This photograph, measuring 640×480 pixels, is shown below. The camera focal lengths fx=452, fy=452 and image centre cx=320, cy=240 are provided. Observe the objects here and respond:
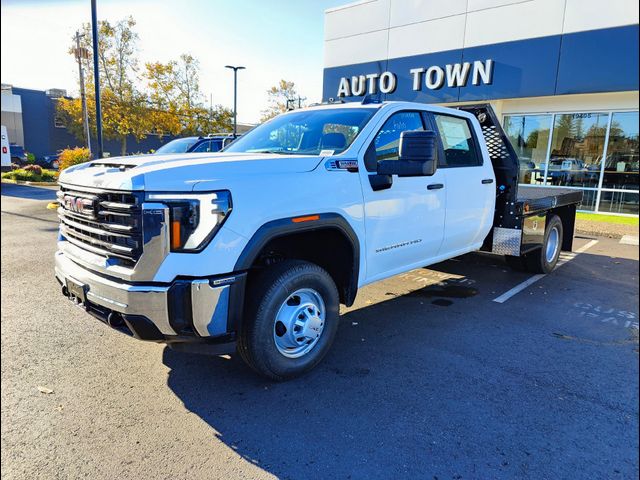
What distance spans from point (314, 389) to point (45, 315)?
3.06 meters

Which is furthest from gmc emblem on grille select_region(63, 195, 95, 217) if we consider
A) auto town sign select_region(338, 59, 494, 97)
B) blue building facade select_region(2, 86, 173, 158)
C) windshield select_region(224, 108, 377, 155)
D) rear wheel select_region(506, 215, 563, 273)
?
blue building facade select_region(2, 86, 173, 158)

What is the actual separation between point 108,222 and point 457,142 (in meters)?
3.72

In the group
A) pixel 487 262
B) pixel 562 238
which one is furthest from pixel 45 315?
pixel 562 238

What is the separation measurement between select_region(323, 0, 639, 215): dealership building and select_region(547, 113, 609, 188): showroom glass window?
28 mm

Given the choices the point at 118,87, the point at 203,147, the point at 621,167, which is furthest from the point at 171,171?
the point at 118,87

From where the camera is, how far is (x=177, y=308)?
267 centimetres

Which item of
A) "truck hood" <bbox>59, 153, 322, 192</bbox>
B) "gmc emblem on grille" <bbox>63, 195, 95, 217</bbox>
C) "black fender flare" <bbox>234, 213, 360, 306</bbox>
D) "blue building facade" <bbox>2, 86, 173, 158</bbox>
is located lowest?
"black fender flare" <bbox>234, 213, 360, 306</bbox>

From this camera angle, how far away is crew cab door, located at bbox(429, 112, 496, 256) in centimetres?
472

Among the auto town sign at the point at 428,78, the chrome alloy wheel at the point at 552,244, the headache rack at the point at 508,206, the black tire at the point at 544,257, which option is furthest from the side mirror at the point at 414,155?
the auto town sign at the point at 428,78

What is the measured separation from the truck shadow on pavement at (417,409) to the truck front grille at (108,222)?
44.7 inches

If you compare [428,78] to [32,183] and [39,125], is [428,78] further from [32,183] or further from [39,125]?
[39,125]

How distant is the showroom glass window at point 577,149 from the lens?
1323cm

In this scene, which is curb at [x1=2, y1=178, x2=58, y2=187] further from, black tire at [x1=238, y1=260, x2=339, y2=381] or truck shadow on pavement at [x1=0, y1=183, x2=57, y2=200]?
black tire at [x1=238, y1=260, x2=339, y2=381]

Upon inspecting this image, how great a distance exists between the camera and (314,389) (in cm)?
331
